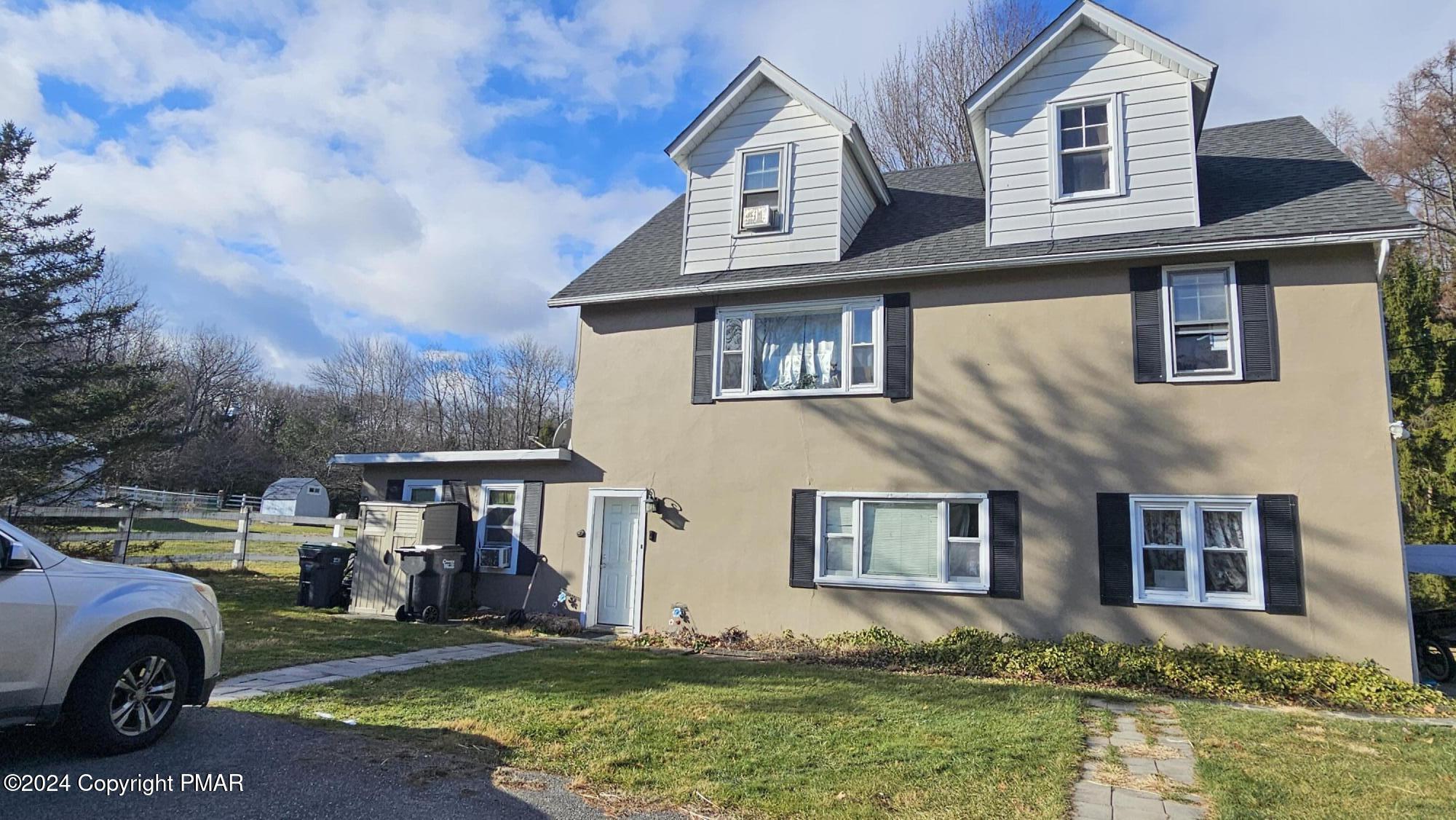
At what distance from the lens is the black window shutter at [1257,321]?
8.73 metres

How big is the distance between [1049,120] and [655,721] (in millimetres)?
8929

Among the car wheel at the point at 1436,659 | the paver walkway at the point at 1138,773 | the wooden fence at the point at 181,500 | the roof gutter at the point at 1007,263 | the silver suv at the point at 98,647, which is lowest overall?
the paver walkway at the point at 1138,773

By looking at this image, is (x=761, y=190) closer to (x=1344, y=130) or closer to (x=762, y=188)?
(x=762, y=188)

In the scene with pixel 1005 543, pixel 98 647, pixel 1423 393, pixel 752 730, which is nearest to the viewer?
pixel 98 647

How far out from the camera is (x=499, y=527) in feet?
40.5

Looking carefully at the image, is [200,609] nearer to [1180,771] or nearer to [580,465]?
[1180,771]

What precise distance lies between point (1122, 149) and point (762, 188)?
4752 mm

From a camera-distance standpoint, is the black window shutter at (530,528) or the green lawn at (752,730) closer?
the green lawn at (752,730)

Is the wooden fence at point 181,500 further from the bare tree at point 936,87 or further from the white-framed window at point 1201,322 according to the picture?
the white-framed window at point 1201,322

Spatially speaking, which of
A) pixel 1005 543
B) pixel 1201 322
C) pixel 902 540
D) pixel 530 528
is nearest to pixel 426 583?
pixel 530 528

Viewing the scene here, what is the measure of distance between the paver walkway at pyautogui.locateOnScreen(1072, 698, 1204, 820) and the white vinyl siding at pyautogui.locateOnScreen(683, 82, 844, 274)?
6.86 metres

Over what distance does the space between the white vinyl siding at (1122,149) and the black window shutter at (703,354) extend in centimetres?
399

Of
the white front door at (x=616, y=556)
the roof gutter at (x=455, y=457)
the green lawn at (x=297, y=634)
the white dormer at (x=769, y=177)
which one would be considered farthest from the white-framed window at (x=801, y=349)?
the green lawn at (x=297, y=634)

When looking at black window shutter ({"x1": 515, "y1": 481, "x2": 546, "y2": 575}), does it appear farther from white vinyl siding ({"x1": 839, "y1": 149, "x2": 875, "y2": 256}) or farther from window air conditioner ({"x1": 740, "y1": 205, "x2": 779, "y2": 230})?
white vinyl siding ({"x1": 839, "y1": 149, "x2": 875, "y2": 256})
